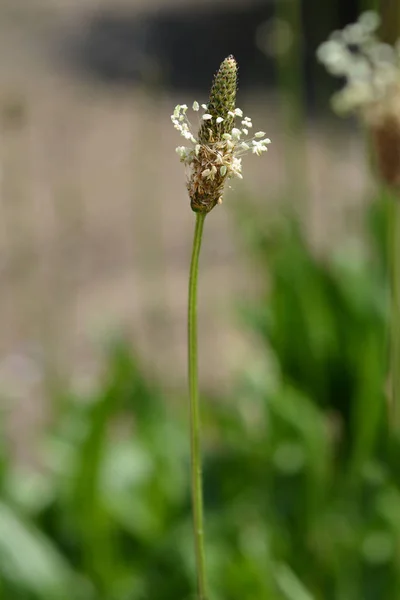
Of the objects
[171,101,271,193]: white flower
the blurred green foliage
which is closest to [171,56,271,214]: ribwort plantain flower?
[171,101,271,193]: white flower

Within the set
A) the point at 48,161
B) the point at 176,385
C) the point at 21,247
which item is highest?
the point at 48,161

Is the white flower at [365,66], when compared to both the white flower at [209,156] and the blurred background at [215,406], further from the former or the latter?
the white flower at [209,156]

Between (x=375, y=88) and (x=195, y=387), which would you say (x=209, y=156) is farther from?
(x=375, y=88)

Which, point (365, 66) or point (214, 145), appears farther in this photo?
point (365, 66)

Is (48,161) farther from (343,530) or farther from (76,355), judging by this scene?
(343,530)

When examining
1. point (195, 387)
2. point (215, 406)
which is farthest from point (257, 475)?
point (195, 387)

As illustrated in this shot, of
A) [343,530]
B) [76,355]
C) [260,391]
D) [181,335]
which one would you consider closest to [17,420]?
[76,355]

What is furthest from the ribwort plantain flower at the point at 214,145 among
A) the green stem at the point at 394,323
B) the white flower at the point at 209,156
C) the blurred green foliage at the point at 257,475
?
the blurred green foliage at the point at 257,475
